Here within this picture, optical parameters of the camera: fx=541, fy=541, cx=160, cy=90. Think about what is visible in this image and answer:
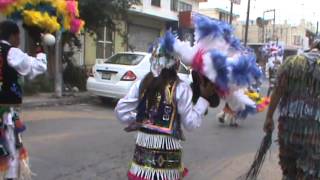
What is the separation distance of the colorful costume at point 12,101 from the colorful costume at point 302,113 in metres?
2.13

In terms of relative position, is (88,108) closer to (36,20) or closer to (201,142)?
(201,142)

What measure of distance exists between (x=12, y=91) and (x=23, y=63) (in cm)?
30

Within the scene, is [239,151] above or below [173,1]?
below

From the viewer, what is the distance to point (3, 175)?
4.94 metres

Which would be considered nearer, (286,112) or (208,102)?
(208,102)

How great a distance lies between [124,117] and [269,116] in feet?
4.55

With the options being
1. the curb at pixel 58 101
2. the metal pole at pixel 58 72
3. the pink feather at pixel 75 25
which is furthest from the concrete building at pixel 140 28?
the pink feather at pixel 75 25

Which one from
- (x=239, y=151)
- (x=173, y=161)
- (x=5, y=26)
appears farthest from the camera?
(x=239, y=151)

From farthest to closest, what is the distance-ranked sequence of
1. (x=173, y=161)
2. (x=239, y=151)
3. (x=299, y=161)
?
(x=239, y=151) → (x=299, y=161) → (x=173, y=161)

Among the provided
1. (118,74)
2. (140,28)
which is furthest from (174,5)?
(118,74)

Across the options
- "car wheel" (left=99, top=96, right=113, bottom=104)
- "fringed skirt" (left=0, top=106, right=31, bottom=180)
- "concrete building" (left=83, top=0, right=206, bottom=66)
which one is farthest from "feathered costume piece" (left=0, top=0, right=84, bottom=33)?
"concrete building" (left=83, top=0, right=206, bottom=66)

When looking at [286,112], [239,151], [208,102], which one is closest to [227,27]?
[208,102]

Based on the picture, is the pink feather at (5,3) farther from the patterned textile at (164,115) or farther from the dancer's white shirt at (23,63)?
the patterned textile at (164,115)

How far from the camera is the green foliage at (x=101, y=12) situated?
15881mm
